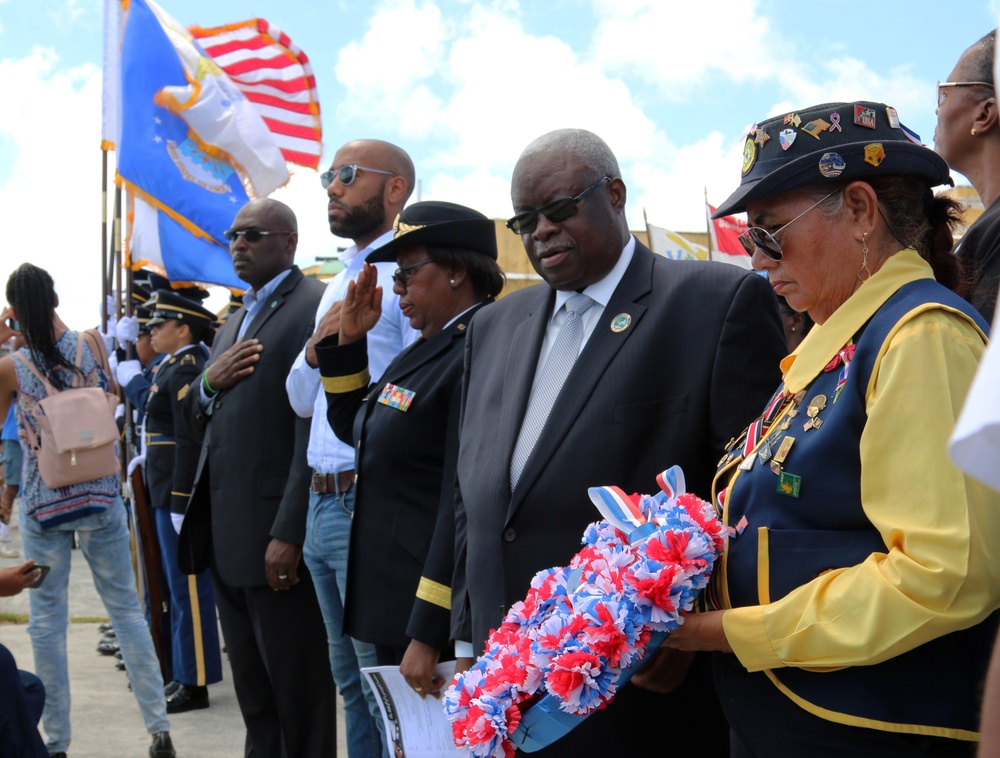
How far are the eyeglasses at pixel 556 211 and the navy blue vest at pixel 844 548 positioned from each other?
3.60 ft

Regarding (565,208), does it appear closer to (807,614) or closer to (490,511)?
(490,511)

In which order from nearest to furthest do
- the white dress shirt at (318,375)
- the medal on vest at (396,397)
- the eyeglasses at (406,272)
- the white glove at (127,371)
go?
the medal on vest at (396,397), the eyeglasses at (406,272), the white dress shirt at (318,375), the white glove at (127,371)

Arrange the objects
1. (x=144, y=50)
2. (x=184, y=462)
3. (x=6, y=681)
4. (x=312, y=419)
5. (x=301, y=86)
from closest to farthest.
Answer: (x=6, y=681)
(x=312, y=419)
(x=184, y=462)
(x=144, y=50)
(x=301, y=86)

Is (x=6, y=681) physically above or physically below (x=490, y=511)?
below

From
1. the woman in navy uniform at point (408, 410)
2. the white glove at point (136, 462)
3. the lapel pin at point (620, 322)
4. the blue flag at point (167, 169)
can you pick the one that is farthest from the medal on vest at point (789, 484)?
the blue flag at point (167, 169)

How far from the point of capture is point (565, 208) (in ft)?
9.70

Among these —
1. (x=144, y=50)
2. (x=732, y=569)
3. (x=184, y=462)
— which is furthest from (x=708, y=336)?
(x=144, y=50)

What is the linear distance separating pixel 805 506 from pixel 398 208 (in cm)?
322

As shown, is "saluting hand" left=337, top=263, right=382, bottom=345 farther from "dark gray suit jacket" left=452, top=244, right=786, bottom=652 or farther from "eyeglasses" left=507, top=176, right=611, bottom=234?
"dark gray suit jacket" left=452, top=244, right=786, bottom=652

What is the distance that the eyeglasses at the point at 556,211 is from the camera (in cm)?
296

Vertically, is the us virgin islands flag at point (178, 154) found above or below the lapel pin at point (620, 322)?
above

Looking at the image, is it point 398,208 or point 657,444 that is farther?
point 398,208

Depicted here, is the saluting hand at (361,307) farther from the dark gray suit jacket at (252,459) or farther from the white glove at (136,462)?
the white glove at (136,462)

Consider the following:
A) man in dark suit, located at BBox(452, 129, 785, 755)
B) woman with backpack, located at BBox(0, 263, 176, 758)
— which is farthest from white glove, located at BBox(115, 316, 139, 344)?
man in dark suit, located at BBox(452, 129, 785, 755)
